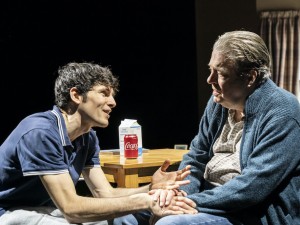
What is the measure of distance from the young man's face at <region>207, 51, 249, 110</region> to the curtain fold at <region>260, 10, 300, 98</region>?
3.92m

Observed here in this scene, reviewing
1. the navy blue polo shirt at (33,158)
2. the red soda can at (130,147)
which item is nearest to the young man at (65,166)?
the navy blue polo shirt at (33,158)

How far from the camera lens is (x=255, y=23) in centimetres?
561

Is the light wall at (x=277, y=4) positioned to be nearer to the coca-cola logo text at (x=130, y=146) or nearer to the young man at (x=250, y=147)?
the coca-cola logo text at (x=130, y=146)

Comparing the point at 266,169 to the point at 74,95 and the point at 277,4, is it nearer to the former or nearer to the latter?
the point at 74,95

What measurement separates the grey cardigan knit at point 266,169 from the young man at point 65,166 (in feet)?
0.49

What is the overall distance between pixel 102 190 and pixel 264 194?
2.76 feet

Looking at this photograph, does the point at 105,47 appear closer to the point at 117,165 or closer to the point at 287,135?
the point at 117,165

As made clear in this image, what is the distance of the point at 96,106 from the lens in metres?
2.38

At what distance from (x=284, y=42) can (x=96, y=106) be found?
4.02 metres

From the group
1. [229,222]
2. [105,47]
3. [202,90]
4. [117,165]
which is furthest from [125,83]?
[229,222]

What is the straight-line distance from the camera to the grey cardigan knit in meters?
1.96

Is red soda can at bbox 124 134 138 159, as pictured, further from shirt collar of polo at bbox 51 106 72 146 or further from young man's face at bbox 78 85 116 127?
shirt collar of polo at bbox 51 106 72 146

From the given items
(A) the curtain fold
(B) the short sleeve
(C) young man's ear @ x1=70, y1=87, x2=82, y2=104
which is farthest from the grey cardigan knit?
(A) the curtain fold

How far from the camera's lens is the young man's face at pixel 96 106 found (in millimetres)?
2340
